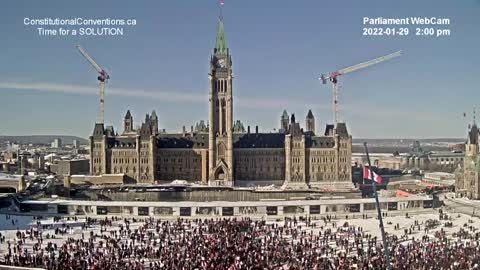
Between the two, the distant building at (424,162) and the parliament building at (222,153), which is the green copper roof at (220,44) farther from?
the distant building at (424,162)

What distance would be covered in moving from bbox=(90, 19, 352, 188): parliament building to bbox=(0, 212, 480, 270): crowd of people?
1479 centimetres

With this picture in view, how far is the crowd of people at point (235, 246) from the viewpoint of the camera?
12750mm

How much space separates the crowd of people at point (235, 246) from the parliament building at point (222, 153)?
48.5 feet

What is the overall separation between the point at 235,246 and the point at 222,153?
843 inches

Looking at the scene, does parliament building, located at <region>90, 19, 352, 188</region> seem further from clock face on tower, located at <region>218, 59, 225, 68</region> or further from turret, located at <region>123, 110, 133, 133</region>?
turret, located at <region>123, 110, 133, 133</region>

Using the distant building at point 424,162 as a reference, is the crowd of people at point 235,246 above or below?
below

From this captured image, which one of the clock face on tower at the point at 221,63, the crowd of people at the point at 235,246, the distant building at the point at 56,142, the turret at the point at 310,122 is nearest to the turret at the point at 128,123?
the distant building at the point at 56,142

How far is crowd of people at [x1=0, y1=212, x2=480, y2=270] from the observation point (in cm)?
1275

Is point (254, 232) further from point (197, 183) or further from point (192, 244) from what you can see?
point (197, 183)

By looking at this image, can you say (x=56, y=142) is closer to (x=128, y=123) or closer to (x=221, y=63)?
(x=128, y=123)

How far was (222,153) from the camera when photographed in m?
35.7

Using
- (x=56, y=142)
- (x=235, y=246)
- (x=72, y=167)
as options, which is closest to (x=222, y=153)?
(x=56, y=142)

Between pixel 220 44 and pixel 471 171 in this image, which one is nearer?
pixel 471 171

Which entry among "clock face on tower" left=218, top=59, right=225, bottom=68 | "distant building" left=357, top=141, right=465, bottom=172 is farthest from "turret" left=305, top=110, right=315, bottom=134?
"clock face on tower" left=218, top=59, right=225, bottom=68
